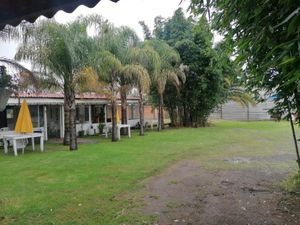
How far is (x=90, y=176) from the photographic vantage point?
8.16 metres

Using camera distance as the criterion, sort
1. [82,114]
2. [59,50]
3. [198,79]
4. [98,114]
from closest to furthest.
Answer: [59,50], [82,114], [98,114], [198,79]

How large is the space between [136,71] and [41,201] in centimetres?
1087

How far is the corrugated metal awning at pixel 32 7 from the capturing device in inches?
106

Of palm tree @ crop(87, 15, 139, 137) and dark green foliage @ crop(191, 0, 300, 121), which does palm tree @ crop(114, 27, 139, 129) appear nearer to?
palm tree @ crop(87, 15, 139, 137)

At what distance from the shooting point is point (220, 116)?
3512 cm

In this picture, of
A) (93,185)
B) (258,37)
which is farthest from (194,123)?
(258,37)

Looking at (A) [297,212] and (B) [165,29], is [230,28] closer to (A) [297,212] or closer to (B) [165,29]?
(A) [297,212]

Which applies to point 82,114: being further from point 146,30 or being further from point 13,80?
point 146,30

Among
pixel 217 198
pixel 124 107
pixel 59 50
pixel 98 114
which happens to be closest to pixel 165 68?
pixel 124 107

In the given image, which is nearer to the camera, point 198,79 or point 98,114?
point 98,114

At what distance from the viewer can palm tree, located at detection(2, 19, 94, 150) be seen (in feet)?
41.7

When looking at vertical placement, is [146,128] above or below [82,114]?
below

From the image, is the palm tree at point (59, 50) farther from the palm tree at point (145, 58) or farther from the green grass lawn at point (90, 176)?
the palm tree at point (145, 58)

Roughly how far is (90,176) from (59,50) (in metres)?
6.62
